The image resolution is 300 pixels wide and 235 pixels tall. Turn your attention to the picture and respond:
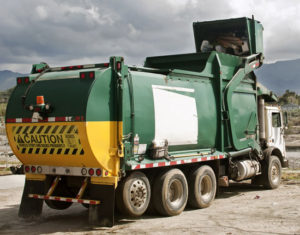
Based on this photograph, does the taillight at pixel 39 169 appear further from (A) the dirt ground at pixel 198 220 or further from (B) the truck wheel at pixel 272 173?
(B) the truck wheel at pixel 272 173

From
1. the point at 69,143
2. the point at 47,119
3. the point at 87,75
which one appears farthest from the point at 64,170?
the point at 87,75

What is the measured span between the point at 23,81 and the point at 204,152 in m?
4.55

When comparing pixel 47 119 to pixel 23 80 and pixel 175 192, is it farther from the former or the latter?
pixel 175 192

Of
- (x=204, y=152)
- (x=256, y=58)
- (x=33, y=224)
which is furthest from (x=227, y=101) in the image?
(x=33, y=224)

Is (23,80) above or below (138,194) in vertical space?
above

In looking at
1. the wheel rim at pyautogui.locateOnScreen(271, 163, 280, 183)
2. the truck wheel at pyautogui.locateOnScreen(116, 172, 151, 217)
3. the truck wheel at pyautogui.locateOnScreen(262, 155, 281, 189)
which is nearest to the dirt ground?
the truck wheel at pyautogui.locateOnScreen(116, 172, 151, 217)

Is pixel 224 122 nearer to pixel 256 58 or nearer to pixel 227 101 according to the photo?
pixel 227 101

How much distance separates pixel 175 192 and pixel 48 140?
3.13 m

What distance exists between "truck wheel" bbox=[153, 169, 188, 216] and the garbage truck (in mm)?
21

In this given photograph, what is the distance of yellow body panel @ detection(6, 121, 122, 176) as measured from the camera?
8289mm

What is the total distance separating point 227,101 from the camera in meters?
12.1

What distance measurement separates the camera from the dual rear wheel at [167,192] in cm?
884

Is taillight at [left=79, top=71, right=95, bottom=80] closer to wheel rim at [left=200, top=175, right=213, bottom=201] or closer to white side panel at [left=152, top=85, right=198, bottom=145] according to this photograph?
white side panel at [left=152, top=85, right=198, bottom=145]

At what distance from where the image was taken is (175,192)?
402 inches
